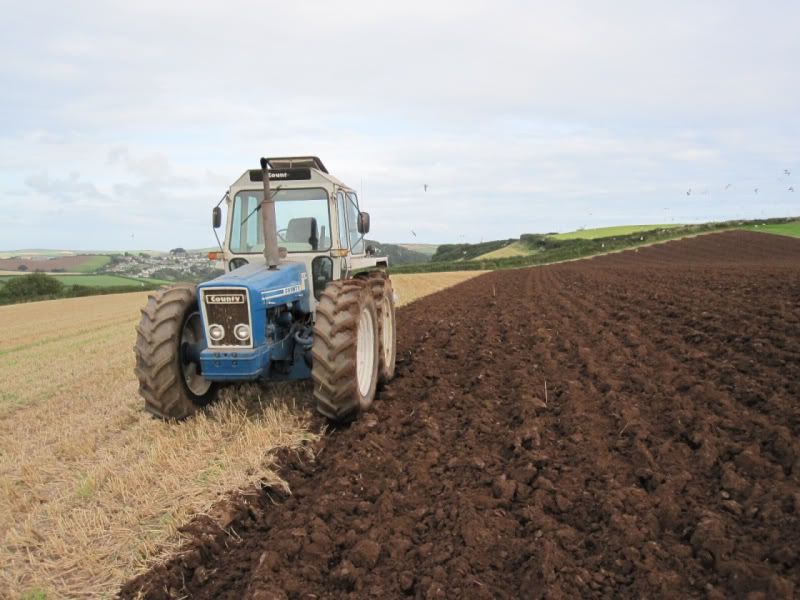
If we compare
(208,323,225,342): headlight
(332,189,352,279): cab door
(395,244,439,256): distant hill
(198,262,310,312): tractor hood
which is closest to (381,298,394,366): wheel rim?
(332,189,352,279): cab door

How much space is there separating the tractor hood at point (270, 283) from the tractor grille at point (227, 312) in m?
0.07

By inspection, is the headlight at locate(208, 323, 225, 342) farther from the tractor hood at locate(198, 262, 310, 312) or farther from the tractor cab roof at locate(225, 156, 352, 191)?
the tractor cab roof at locate(225, 156, 352, 191)

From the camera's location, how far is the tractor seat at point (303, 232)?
654cm

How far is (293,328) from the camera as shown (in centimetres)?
609

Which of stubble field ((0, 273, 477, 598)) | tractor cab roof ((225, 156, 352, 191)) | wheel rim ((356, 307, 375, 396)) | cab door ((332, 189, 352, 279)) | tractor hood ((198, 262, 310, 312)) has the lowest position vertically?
stubble field ((0, 273, 477, 598))

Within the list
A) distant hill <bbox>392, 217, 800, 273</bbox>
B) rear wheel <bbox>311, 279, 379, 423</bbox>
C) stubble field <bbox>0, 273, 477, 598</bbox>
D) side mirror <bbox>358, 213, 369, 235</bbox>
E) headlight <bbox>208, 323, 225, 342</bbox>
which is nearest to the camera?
stubble field <bbox>0, 273, 477, 598</bbox>

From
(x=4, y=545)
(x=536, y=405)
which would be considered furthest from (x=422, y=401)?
(x=4, y=545)

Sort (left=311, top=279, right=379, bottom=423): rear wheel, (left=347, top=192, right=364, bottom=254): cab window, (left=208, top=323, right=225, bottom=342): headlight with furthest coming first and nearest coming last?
A: (left=347, top=192, right=364, bottom=254): cab window, (left=208, top=323, right=225, bottom=342): headlight, (left=311, top=279, right=379, bottom=423): rear wheel

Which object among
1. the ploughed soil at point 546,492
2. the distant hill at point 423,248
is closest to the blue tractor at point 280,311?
the ploughed soil at point 546,492

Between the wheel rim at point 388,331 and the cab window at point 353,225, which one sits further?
the wheel rim at point 388,331

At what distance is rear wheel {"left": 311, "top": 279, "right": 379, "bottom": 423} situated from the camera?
5.18 metres

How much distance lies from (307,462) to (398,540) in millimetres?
1568

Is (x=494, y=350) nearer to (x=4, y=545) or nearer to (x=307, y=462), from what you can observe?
(x=307, y=462)

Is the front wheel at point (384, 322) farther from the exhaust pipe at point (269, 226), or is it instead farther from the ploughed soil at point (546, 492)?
the exhaust pipe at point (269, 226)
